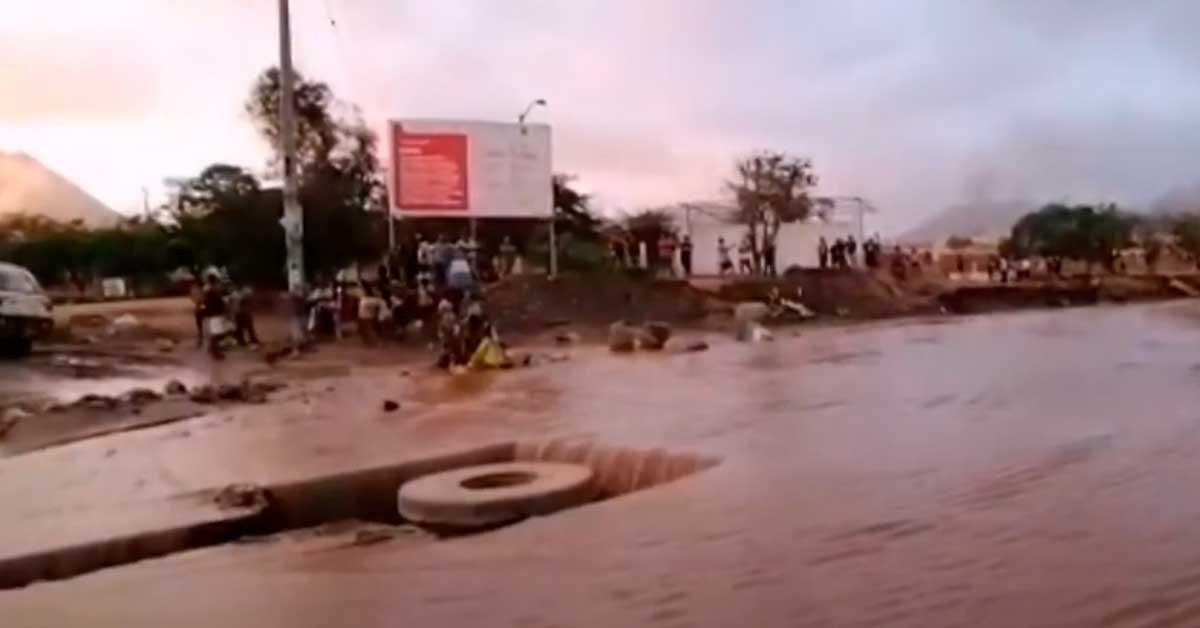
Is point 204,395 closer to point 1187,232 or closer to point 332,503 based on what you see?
point 332,503

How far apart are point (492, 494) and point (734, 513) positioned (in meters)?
1.67

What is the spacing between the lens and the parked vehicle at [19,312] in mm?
20500

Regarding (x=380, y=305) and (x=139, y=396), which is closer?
(x=139, y=396)

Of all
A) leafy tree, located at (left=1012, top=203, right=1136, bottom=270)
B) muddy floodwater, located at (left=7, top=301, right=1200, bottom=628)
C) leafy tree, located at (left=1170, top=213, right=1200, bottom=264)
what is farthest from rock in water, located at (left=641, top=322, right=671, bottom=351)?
leafy tree, located at (left=1170, top=213, right=1200, bottom=264)

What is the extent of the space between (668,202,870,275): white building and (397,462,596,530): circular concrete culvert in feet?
93.0

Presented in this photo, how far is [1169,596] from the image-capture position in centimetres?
598

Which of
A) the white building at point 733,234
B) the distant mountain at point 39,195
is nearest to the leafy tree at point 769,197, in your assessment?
the white building at point 733,234

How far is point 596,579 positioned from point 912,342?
61.3ft

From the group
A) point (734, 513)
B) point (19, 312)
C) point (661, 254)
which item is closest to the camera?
point (734, 513)

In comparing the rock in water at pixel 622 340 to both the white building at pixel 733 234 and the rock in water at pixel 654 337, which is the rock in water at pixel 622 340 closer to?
the rock in water at pixel 654 337

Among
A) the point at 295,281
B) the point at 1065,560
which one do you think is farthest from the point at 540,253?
the point at 1065,560

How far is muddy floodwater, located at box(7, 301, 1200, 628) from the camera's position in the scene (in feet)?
21.0

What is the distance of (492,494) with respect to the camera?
9266 mm

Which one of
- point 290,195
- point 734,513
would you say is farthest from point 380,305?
point 734,513
